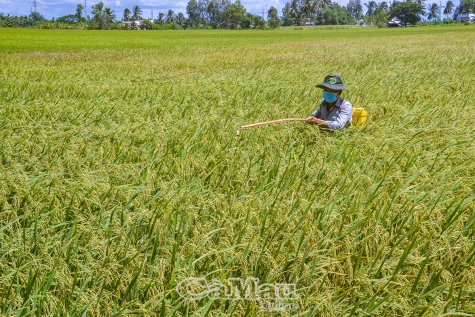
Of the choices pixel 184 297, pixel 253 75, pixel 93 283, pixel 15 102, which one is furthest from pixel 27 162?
pixel 253 75

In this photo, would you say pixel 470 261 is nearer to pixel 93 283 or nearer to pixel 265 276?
pixel 265 276

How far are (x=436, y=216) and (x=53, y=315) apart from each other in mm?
2188

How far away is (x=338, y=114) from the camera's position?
4566 mm

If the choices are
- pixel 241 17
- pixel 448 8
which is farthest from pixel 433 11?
pixel 241 17

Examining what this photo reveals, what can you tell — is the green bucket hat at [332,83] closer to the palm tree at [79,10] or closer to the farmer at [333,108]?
the farmer at [333,108]

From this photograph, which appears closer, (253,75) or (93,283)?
(93,283)

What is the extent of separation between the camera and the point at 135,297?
186 cm

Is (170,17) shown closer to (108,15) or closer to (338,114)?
(108,15)

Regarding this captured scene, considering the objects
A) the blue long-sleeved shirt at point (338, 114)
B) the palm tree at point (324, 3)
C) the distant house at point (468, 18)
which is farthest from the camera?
the palm tree at point (324, 3)

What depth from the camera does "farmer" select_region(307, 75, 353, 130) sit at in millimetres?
4336

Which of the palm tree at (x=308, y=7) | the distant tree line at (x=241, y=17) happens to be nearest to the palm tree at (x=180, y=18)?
the distant tree line at (x=241, y=17)

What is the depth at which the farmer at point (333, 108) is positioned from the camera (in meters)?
4.34

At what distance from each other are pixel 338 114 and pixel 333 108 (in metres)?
0.08

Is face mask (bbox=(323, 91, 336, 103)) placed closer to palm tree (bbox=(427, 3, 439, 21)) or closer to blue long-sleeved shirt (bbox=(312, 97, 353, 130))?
blue long-sleeved shirt (bbox=(312, 97, 353, 130))
